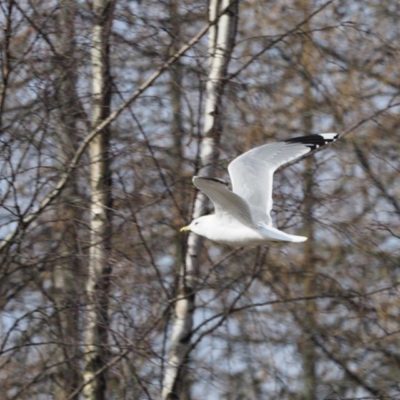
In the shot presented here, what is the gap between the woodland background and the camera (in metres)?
8.20

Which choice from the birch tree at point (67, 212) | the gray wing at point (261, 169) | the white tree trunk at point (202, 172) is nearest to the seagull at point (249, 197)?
the gray wing at point (261, 169)

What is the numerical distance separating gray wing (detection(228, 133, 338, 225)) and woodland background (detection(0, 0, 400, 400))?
93 mm

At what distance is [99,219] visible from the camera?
8.61 metres

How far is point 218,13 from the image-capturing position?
9.09 meters

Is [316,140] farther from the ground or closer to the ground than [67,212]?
farther from the ground

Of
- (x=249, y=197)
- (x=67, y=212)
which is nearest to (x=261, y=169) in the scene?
(x=249, y=197)

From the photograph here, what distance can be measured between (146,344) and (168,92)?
1977mm

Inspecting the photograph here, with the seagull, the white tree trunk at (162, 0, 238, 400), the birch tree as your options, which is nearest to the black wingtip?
the seagull

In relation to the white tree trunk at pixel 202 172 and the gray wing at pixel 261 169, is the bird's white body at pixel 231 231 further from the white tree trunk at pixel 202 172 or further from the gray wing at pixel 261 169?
the white tree trunk at pixel 202 172

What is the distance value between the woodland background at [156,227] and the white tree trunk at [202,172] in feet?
0.04

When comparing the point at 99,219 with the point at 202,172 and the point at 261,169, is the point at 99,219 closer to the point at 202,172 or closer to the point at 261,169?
the point at 202,172

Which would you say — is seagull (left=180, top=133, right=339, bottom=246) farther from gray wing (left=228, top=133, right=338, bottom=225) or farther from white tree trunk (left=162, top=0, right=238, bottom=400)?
white tree trunk (left=162, top=0, right=238, bottom=400)

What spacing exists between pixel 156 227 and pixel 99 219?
0.82 metres

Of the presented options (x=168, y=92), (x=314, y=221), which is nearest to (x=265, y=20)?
(x=168, y=92)
